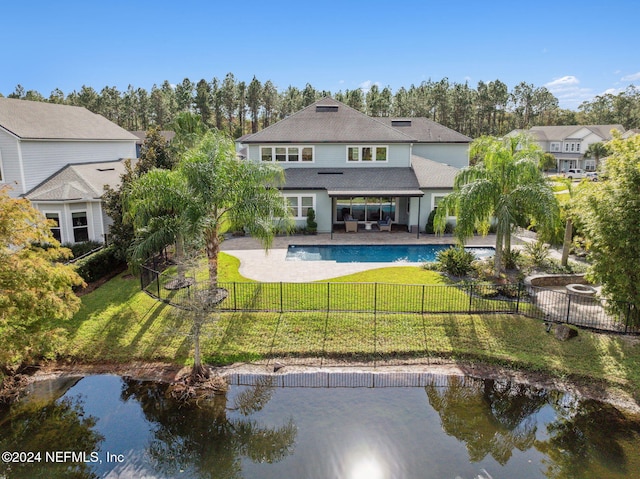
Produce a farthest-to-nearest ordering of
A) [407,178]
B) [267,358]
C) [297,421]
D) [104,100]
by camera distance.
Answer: [104,100] < [407,178] < [267,358] < [297,421]

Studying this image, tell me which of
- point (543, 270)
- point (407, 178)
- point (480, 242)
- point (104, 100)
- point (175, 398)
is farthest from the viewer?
point (104, 100)

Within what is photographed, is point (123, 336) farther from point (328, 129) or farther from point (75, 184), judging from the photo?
point (328, 129)

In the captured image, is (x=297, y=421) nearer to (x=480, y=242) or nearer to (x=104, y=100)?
(x=480, y=242)

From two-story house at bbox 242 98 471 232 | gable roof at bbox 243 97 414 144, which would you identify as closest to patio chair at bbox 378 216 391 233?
two-story house at bbox 242 98 471 232

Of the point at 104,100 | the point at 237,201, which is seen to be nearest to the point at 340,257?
the point at 237,201

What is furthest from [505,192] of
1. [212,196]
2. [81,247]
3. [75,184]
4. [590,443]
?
[75,184]

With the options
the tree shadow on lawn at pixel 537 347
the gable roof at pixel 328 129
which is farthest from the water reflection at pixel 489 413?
the gable roof at pixel 328 129
